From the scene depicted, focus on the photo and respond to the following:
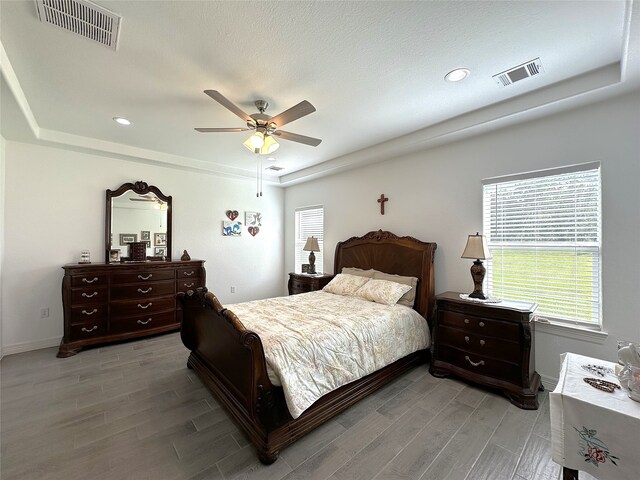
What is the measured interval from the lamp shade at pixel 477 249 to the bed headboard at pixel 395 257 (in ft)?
1.91

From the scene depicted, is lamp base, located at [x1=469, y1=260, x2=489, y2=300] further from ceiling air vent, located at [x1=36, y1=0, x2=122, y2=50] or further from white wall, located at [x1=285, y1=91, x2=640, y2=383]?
ceiling air vent, located at [x1=36, y1=0, x2=122, y2=50]

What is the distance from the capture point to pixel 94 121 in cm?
313

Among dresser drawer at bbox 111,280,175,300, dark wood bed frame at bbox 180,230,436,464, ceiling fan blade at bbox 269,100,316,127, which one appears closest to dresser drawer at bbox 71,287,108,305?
dresser drawer at bbox 111,280,175,300

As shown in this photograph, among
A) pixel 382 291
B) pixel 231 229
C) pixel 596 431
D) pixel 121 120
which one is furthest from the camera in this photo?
pixel 231 229

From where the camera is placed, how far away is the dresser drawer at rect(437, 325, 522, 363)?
7.91 ft

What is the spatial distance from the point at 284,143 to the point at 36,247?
3.59 meters

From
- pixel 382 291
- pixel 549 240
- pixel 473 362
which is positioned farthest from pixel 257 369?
pixel 549 240

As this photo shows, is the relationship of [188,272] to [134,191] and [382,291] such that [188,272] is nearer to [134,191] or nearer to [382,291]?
[134,191]

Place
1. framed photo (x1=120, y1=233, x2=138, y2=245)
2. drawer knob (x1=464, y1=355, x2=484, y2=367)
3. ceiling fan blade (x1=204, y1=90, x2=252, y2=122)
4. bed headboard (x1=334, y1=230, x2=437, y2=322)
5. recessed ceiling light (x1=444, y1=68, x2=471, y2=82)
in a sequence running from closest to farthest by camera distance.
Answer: ceiling fan blade (x1=204, y1=90, x2=252, y2=122), recessed ceiling light (x1=444, y1=68, x2=471, y2=82), drawer knob (x1=464, y1=355, x2=484, y2=367), bed headboard (x1=334, y1=230, x2=437, y2=322), framed photo (x1=120, y1=233, x2=138, y2=245)

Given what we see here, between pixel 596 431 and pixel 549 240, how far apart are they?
6.26 ft

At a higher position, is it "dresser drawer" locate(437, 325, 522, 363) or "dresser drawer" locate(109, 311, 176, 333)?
"dresser drawer" locate(437, 325, 522, 363)

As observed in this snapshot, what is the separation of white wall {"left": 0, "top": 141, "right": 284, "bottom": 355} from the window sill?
4.81m

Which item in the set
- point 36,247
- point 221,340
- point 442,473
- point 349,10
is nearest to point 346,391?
point 442,473

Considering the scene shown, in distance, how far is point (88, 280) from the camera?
3492 millimetres
